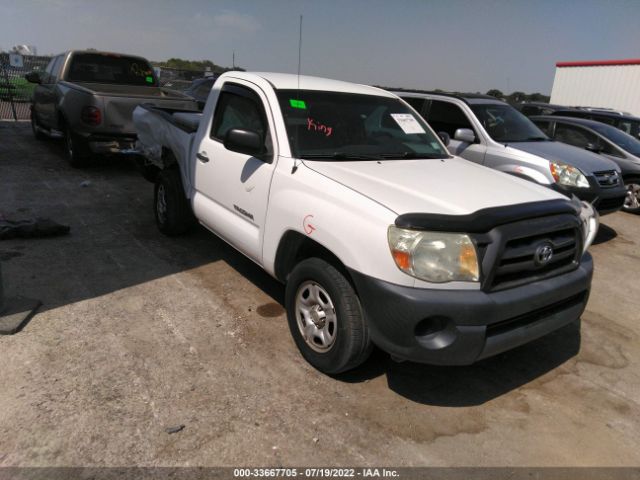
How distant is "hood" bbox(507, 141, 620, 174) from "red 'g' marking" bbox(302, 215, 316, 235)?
4556 millimetres

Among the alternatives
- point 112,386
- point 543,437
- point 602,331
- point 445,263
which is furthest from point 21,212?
point 602,331

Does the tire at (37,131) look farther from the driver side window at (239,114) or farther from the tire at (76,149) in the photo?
the driver side window at (239,114)

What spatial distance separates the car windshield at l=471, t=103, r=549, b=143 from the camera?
23.1ft

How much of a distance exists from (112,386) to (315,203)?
5.52 feet

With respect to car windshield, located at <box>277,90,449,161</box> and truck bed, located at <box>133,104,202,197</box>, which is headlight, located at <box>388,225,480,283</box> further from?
truck bed, located at <box>133,104,202,197</box>

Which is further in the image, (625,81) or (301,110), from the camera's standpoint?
(625,81)

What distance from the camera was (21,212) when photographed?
19.8ft

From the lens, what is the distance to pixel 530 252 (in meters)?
2.80

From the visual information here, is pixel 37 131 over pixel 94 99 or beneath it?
beneath

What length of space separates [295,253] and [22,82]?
20141mm

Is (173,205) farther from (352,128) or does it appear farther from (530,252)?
(530,252)

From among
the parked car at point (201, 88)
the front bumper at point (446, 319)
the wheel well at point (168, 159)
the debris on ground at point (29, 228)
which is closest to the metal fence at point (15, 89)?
the parked car at point (201, 88)

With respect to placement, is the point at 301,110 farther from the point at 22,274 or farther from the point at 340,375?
the point at 22,274

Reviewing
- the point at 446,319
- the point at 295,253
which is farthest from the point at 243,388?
the point at 446,319
